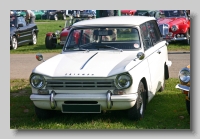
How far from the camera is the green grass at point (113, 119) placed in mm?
6664

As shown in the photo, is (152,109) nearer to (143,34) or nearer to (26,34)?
(143,34)

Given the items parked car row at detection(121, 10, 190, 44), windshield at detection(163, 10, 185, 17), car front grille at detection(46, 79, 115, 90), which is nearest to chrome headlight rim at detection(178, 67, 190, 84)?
car front grille at detection(46, 79, 115, 90)

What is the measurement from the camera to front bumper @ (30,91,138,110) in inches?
251

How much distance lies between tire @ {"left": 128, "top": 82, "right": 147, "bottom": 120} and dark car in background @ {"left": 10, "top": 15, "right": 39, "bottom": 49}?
37.5 feet

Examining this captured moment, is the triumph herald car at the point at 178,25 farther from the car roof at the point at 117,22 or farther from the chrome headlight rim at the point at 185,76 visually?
the chrome headlight rim at the point at 185,76

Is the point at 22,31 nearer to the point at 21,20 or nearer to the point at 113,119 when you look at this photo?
the point at 21,20

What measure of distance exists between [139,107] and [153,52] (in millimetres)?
1473

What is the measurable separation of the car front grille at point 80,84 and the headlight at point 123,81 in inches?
3.0

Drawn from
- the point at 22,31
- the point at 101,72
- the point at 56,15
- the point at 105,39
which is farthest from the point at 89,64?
the point at 56,15

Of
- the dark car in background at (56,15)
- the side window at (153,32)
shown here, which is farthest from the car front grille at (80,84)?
the dark car in background at (56,15)

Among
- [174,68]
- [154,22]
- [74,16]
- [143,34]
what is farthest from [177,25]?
[143,34]

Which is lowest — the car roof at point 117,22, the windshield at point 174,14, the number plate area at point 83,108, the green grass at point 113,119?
the green grass at point 113,119

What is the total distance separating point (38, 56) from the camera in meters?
7.41

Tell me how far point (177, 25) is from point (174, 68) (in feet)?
17.7
